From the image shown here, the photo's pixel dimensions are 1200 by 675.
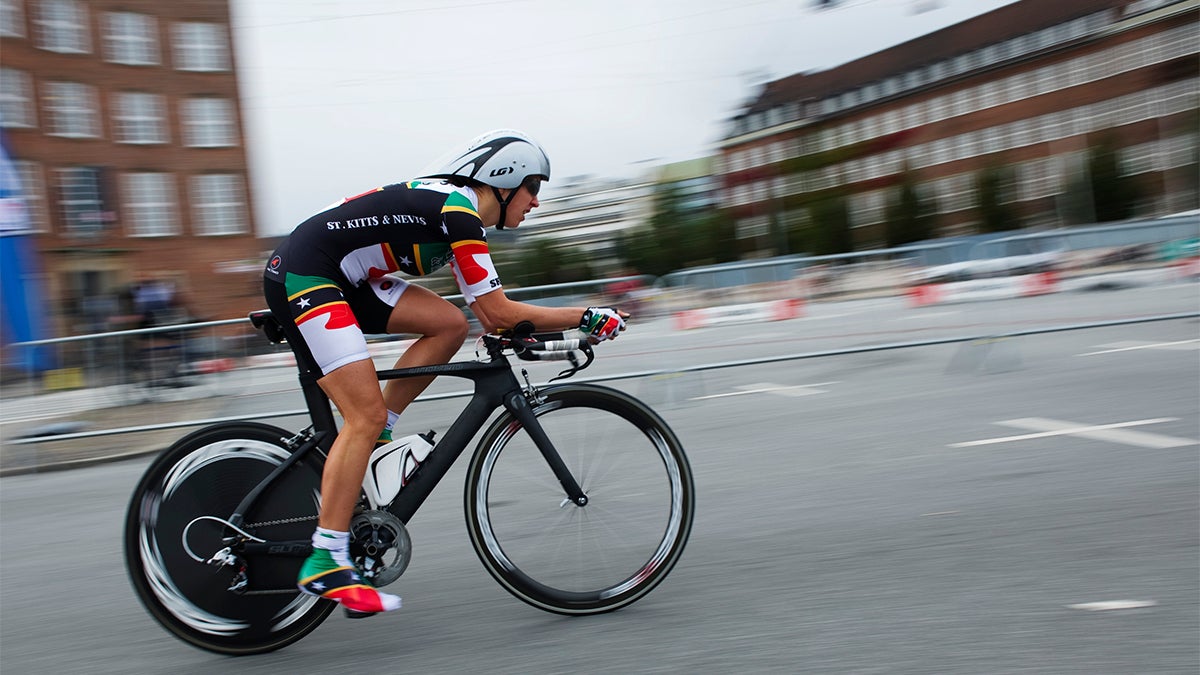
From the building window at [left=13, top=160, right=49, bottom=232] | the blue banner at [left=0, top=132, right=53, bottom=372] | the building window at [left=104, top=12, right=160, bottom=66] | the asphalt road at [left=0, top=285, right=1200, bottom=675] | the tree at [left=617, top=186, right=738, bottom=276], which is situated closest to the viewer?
the asphalt road at [left=0, top=285, right=1200, bottom=675]

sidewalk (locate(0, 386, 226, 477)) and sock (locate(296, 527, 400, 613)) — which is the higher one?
sidewalk (locate(0, 386, 226, 477))

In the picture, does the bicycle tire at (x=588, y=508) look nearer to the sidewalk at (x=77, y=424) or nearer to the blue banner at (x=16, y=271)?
the sidewalk at (x=77, y=424)

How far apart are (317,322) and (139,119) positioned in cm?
3539

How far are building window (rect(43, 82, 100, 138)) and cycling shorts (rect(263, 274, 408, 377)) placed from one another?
1276 inches

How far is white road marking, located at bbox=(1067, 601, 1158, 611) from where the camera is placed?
346cm

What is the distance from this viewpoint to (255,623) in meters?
3.61

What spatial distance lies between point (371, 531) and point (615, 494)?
2.82 ft

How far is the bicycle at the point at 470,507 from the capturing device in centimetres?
357

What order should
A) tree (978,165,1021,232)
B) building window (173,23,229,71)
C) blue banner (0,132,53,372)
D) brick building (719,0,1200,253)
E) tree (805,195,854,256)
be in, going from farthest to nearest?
tree (978,165,1021,232) < tree (805,195,854,256) < brick building (719,0,1200,253) < building window (173,23,229,71) < blue banner (0,132,53,372)

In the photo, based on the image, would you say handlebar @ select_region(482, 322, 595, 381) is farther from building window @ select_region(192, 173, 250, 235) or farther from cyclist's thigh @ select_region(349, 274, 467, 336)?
building window @ select_region(192, 173, 250, 235)

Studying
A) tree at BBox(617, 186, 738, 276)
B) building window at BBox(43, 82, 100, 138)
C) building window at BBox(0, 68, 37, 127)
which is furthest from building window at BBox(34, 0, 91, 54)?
tree at BBox(617, 186, 738, 276)

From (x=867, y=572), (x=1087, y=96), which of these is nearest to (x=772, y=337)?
(x=867, y=572)

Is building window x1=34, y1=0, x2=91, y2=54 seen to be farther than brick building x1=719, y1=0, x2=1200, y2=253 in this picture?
No

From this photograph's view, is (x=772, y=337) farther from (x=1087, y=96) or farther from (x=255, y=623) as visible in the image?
(x=1087, y=96)
